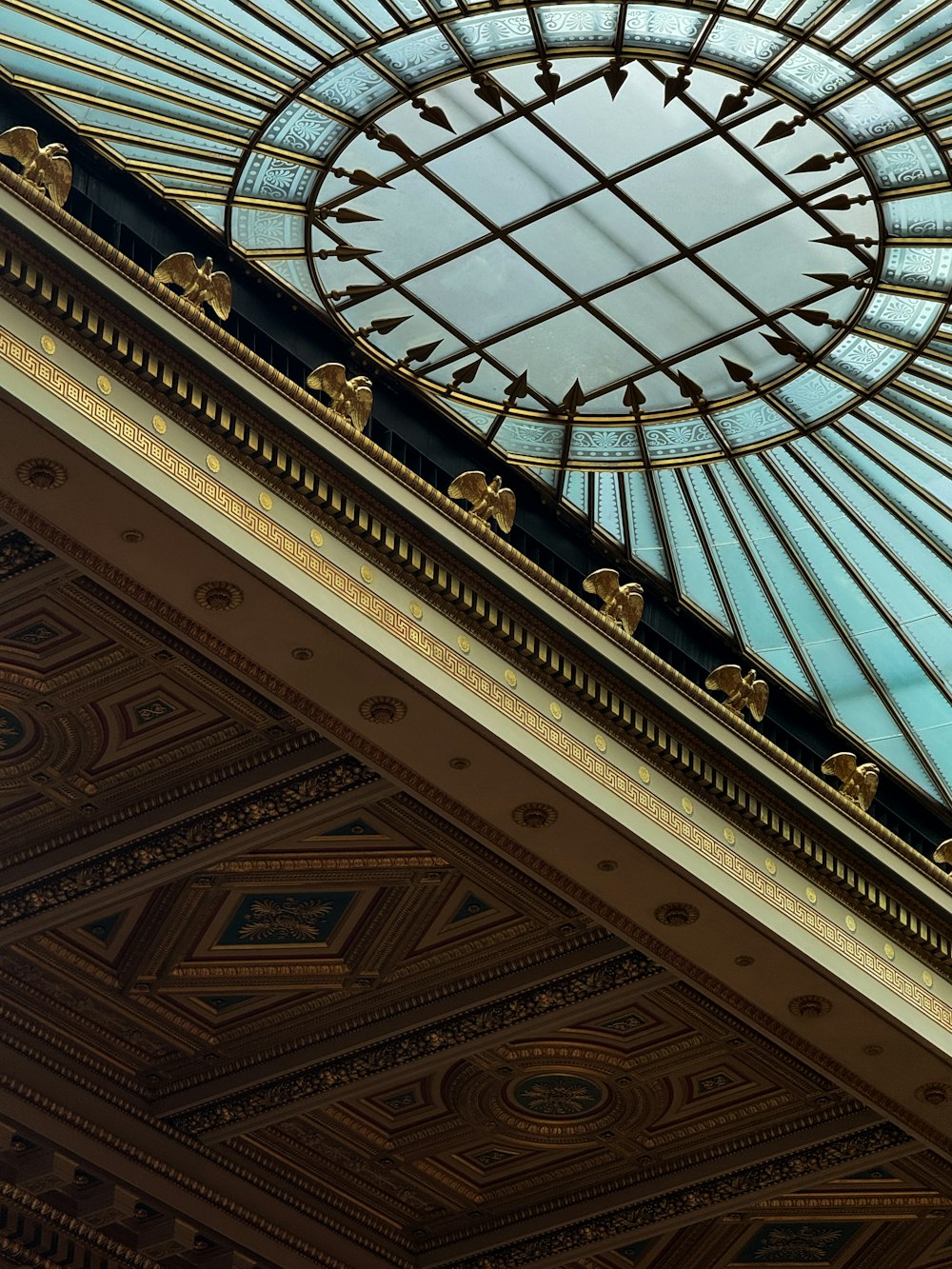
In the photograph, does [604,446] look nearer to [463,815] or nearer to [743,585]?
[743,585]

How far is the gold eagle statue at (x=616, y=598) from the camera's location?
12.8 meters

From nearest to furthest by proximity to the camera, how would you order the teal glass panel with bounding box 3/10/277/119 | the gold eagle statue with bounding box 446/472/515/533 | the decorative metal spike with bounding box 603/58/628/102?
the teal glass panel with bounding box 3/10/277/119 → the decorative metal spike with bounding box 603/58/628/102 → the gold eagle statue with bounding box 446/472/515/533

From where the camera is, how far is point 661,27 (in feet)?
36.5

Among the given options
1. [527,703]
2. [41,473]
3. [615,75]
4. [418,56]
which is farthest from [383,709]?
[615,75]

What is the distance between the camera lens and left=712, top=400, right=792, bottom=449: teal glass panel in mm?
13258

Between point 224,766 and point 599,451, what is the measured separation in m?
3.25

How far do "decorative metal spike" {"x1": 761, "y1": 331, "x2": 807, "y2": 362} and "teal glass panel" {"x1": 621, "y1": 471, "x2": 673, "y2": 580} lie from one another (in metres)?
1.39

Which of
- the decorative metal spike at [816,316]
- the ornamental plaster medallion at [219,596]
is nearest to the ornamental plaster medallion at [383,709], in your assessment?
the ornamental plaster medallion at [219,596]

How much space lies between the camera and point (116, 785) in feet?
41.6

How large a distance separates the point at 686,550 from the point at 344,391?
3452 millimetres

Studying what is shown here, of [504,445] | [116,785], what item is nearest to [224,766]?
[116,785]

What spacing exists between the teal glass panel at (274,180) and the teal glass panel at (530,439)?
2.20 meters

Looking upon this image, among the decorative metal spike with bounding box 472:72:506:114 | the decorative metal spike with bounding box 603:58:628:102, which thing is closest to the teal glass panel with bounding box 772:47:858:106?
the decorative metal spike with bounding box 603:58:628:102

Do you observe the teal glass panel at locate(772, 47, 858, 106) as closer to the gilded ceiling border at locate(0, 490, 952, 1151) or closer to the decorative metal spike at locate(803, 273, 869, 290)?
the decorative metal spike at locate(803, 273, 869, 290)
